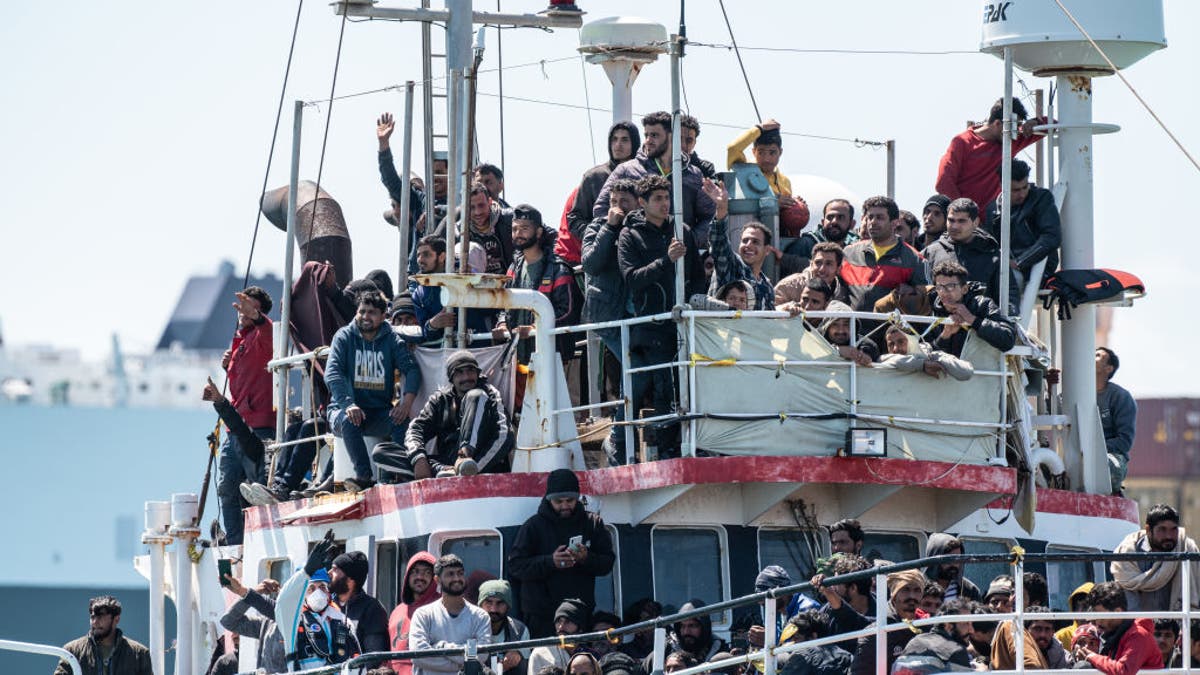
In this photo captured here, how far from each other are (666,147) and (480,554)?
347 centimetres

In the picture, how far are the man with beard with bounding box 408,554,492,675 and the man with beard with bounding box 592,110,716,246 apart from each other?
3299 mm

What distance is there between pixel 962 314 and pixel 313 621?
512 cm

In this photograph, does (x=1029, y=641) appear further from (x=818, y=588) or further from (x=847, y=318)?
(x=847, y=318)

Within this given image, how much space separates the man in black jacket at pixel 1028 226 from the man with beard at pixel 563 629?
496 cm

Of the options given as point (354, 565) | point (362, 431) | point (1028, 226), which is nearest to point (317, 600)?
point (354, 565)

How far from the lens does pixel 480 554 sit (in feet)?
53.1

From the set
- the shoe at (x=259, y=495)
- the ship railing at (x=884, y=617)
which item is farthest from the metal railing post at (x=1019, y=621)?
the shoe at (x=259, y=495)

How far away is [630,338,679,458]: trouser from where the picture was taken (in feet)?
52.6

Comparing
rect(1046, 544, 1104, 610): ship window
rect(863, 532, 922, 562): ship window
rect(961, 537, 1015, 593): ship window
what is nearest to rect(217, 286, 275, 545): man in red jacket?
rect(863, 532, 922, 562): ship window

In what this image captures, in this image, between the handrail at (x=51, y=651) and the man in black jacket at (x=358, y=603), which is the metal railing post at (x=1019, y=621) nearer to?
the man in black jacket at (x=358, y=603)

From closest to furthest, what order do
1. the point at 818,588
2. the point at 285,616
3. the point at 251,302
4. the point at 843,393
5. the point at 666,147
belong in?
the point at 818,588 < the point at 285,616 < the point at 843,393 < the point at 666,147 < the point at 251,302

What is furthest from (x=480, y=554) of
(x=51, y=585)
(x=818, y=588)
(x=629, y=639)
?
(x=51, y=585)

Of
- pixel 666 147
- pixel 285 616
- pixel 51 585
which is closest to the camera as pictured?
pixel 285 616

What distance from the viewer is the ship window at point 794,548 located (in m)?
16.2
